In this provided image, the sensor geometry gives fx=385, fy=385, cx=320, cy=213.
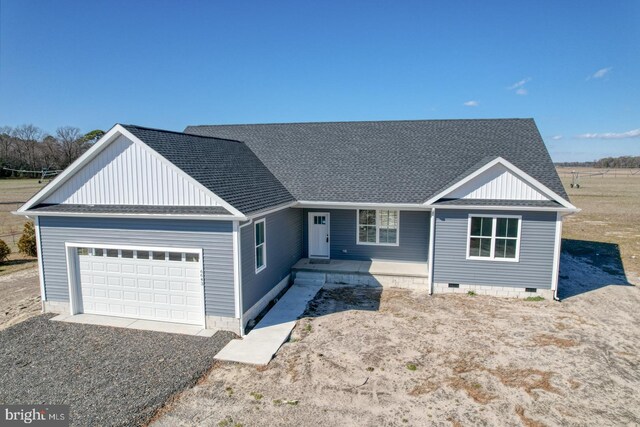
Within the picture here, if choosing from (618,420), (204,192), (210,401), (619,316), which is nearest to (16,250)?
(204,192)

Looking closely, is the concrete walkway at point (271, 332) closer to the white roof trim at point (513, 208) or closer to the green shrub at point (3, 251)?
the white roof trim at point (513, 208)

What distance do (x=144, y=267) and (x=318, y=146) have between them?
9.69 meters

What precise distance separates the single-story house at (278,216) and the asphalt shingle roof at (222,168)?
0.06m

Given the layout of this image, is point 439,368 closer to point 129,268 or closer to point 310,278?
point 310,278

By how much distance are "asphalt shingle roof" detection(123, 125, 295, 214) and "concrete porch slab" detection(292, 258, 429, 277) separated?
264 cm

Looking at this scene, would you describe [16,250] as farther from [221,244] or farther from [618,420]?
[618,420]

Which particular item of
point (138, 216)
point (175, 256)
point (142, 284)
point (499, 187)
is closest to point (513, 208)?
point (499, 187)

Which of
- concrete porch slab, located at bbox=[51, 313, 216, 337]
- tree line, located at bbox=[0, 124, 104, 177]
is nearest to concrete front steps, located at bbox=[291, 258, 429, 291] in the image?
concrete porch slab, located at bbox=[51, 313, 216, 337]

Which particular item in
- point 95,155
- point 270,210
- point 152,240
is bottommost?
point 152,240

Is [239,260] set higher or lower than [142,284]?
higher

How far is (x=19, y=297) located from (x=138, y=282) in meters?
5.52

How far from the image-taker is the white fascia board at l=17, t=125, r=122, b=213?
10086 millimetres

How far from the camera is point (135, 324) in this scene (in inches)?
410

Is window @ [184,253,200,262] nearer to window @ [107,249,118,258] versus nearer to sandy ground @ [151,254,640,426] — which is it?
window @ [107,249,118,258]
